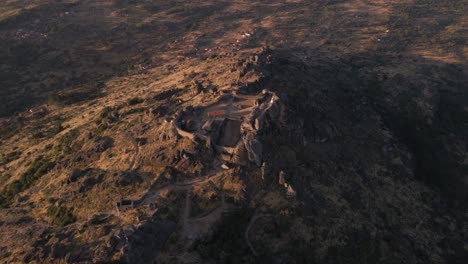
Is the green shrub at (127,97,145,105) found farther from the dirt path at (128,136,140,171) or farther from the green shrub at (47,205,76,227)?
the green shrub at (47,205,76,227)

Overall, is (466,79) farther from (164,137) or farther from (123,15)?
(123,15)

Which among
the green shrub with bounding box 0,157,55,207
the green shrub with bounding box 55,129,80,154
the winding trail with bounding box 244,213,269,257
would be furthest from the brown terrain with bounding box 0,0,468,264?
the green shrub with bounding box 55,129,80,154

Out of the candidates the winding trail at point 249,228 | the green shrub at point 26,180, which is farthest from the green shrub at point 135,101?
the winding trail at point 249,228

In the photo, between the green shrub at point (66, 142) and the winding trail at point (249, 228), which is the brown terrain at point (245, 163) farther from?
the green shrub at point (66, 142)

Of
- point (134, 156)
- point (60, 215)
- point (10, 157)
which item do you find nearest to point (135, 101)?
point (134, 156)

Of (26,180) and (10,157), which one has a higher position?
(26,180)

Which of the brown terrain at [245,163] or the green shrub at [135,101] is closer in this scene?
the brown terrain at [245,163]

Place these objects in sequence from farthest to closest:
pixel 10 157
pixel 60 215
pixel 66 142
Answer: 1. pixel 10 157
2. pixel 66 142
3. pixel 60 215

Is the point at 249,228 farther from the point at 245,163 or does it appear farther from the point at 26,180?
the point at 26,180

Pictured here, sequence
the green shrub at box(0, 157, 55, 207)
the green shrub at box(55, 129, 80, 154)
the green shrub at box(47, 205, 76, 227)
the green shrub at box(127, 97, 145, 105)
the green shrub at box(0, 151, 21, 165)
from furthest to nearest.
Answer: the green shrub at box(127, 97, 145, 105) → the green shrub at box(0, 151, 21, 165) → the green shrub at box(55, 129, 80, 154) → the green shrub at box(0, 157, 55, 207) → the green shrub at box(47, 205, 76, 227)
